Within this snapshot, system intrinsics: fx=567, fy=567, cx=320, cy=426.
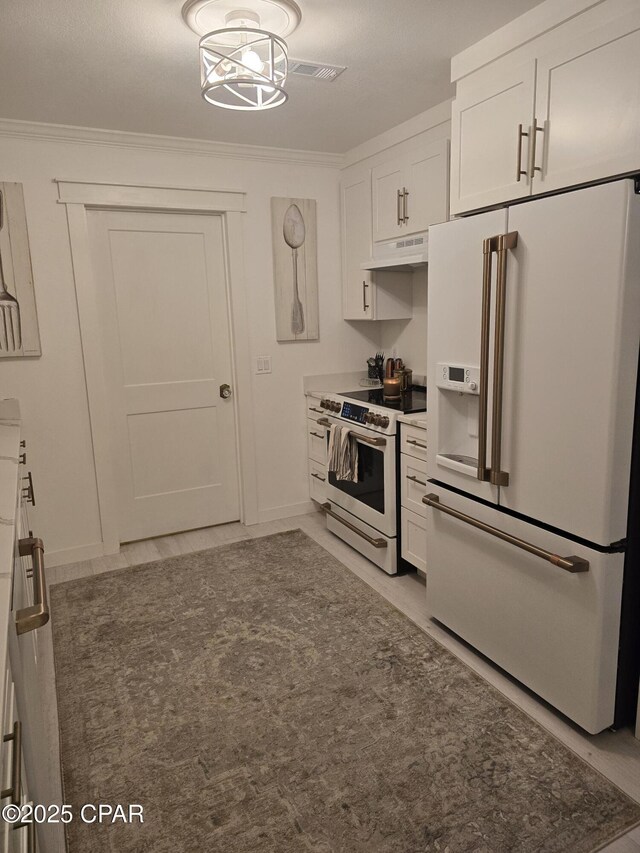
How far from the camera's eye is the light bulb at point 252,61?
1.93 m

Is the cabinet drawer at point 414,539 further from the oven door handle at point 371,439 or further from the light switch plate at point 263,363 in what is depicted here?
the light switch plate at point 263,363

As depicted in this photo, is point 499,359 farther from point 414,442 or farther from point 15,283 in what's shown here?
point 15,283

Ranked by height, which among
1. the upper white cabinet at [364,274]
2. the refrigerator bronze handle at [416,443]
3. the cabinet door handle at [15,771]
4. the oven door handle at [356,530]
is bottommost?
the oven door handle at [356,530]

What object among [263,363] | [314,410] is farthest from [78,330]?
[314,410]

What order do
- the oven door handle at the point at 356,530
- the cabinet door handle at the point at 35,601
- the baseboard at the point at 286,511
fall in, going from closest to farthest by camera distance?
the cabinet door handle at the point at 35,601, the oven door handle at the point at 356,530, the baseboard at the point at 286,511

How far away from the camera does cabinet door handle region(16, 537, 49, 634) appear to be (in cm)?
106

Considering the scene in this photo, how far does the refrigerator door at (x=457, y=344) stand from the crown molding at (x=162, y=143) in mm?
1798

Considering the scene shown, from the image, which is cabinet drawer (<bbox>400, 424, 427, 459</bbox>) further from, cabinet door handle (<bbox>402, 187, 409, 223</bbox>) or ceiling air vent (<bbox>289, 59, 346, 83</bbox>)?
ceiling air vent (<bbox>289, 59, 346, 83</bbox>)

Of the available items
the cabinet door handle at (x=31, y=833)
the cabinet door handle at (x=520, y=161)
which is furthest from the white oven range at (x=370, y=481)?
the cabinet door handle at (x=31, y=833)

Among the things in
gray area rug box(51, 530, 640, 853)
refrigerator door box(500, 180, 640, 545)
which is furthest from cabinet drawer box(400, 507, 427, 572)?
refrigerator door box(500, 180, 640, 545)

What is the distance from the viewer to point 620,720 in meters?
1.98

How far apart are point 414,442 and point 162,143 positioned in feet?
7.67

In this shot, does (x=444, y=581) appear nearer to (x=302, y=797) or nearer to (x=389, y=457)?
(x=389, y=457)

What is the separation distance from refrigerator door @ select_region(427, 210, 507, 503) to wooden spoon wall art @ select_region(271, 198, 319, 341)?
65.3 inches
